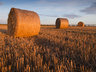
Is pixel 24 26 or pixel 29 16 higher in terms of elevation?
pixel 29 16

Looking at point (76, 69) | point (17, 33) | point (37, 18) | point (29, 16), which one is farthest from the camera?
point (37, 18)

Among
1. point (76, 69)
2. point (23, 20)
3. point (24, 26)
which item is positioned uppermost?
point (23, 20)

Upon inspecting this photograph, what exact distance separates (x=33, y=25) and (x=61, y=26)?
813 cm

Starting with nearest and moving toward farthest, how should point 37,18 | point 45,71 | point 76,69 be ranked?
point 45,71, point 76,69, point 37,18

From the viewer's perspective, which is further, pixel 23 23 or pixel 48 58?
pixel 23 23

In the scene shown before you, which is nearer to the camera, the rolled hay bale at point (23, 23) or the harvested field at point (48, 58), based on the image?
the harvested field at point (48, 58)

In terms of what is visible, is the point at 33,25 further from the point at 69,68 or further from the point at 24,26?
the point at 69,68

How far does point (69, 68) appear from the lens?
62.3 inches

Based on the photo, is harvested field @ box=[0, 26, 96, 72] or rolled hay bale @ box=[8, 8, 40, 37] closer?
harvested field @ box=[0, 26, 96, 72]

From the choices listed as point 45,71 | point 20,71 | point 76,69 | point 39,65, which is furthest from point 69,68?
point 20,71

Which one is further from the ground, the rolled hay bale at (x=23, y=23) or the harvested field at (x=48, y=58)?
the rolled hay bale at (x=23, y=23)

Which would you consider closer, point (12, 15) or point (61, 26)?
point (12, 15)

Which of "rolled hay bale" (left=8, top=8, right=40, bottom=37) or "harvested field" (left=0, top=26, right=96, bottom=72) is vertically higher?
"rolled hay bale" (left=8, top=8, right=40, bottom=37)

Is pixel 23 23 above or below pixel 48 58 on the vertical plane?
above
